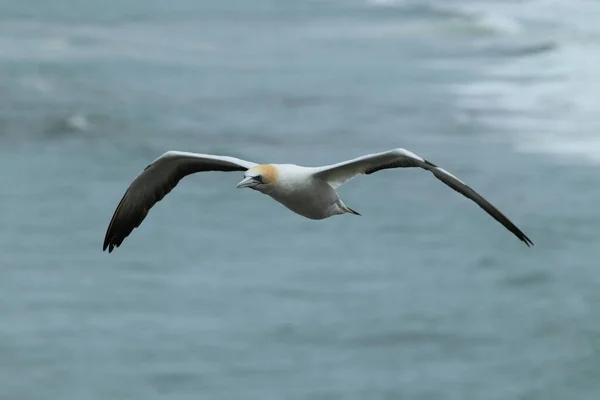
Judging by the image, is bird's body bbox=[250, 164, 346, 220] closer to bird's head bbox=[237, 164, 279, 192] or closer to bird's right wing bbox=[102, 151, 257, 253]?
bird's head bbox=[237, 164, 279, 192]

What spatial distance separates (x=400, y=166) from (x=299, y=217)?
6556cm

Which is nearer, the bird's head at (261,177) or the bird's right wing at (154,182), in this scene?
the bird's head at (261,177)

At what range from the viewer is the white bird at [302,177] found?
13.6m

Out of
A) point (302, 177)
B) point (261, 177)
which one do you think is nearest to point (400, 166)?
point (302, 177)

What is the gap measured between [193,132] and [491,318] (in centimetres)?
2697

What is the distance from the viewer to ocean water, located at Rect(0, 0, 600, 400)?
190ft

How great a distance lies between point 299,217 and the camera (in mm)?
79375

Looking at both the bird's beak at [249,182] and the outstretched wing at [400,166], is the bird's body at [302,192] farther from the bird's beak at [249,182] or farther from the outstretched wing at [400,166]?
the bird's beak at [249,182]

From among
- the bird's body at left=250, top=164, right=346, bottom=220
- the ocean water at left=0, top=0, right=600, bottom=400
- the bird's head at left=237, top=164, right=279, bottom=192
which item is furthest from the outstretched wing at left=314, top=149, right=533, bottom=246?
the ocean water at left=0, top=0, right=600, bottom=400

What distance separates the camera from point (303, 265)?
2751 inches

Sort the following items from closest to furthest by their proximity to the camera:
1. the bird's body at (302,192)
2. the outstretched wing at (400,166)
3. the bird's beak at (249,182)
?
the bird's beak at (249,182) < the outstretched wing at (400,166) < the bird's body at (302,192)

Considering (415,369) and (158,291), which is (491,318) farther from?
(158,291)

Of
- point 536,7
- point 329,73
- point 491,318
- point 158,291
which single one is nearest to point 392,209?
point 491,318

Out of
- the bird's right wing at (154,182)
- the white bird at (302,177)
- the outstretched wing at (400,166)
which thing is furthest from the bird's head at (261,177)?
the bird's right wing at (154,182)
